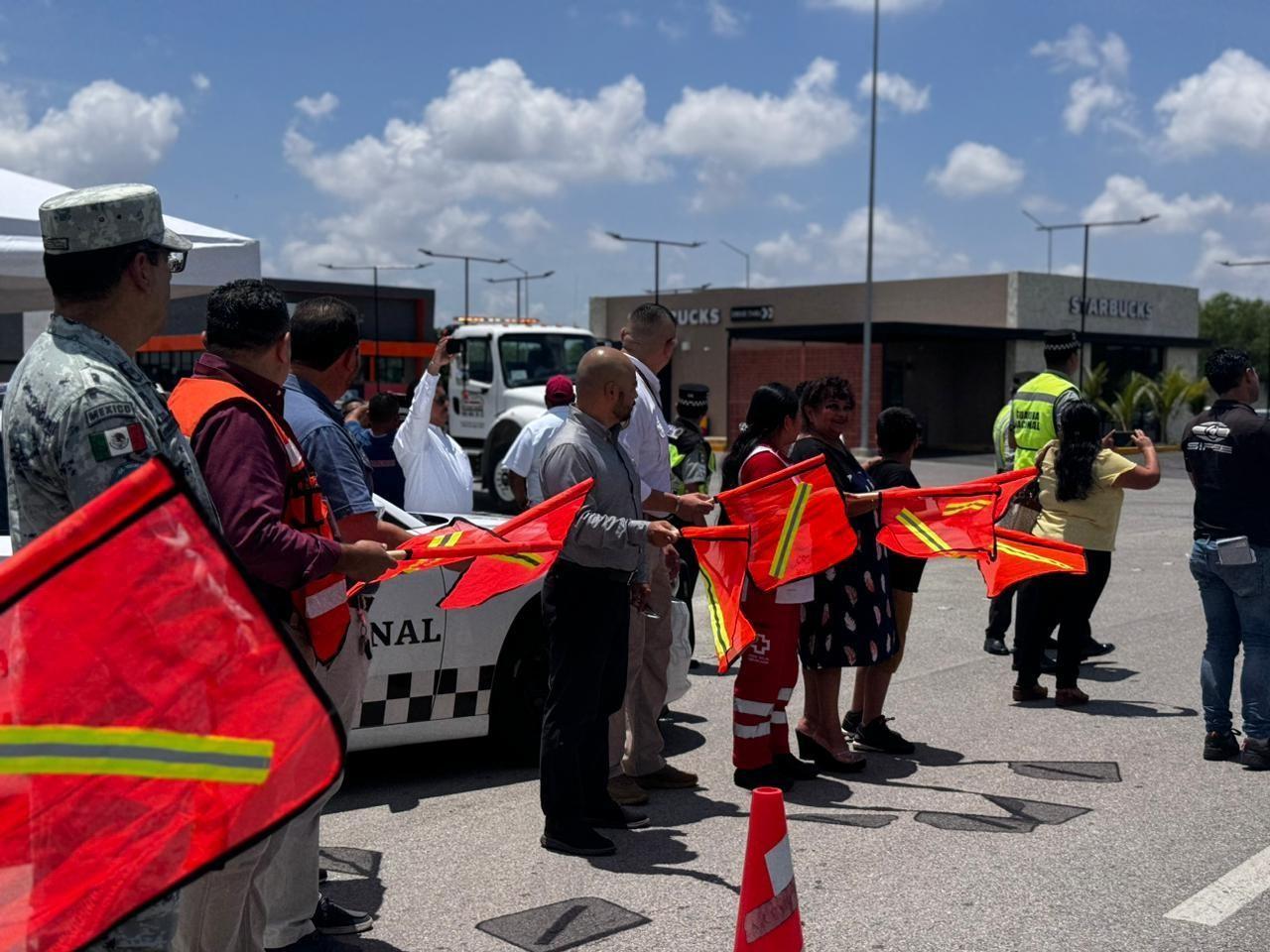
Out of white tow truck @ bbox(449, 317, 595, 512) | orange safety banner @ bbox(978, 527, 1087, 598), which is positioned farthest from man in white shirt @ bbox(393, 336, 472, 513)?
white tow truck @ bbox(449, 317, 595, 512)

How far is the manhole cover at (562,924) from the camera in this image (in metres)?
4.28

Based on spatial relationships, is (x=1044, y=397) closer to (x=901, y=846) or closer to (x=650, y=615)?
(x=650, y=615)

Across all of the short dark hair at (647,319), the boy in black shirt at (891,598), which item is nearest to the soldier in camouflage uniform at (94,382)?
the short dark hair at (647,319)

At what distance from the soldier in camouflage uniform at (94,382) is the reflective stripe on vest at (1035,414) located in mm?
7167

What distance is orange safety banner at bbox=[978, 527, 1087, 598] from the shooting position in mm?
6617

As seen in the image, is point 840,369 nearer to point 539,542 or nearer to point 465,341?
point 465,341

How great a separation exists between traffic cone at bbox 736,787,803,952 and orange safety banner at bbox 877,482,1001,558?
3.00 m

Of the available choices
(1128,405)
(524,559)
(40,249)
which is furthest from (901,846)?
(1128,405)

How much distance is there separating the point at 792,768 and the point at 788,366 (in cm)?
4085

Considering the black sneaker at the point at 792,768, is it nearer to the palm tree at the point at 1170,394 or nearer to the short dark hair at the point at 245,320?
the short dark hair at the point at 245,320

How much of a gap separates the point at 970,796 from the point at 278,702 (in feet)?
14.6

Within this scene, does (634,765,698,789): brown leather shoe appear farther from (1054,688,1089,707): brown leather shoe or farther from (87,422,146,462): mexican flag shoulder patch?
(87,422,146,462): mexican flag shoulder patch

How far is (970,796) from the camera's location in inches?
235

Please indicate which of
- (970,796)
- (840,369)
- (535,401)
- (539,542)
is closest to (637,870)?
(539,542)
